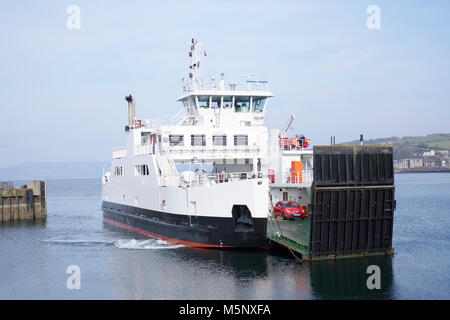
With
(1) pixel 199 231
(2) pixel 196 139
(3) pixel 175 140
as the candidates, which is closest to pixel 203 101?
(2) pixel 196 139

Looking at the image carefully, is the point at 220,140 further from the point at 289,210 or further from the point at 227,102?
the point at 289,210

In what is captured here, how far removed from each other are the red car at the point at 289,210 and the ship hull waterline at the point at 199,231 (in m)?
2.03

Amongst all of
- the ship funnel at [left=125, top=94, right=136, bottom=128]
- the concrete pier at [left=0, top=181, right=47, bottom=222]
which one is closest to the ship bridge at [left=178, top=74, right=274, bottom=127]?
the ship funnel at [left=125, top=94, right=136, bottom=128]

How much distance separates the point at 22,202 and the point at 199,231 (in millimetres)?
26052

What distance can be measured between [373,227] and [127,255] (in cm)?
1170

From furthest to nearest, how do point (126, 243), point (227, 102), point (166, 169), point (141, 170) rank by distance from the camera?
point (141, 170) < point (227, 102) < point (126, 243) < point (166, 169)

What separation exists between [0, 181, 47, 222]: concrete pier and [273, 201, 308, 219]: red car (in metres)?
27.5

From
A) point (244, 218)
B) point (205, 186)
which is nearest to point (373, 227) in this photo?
point (244, 218)

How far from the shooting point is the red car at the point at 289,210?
80.4 feet

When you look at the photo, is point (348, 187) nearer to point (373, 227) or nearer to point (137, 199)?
point (373, 227)

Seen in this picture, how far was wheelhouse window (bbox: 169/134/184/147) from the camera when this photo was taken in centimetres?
2841

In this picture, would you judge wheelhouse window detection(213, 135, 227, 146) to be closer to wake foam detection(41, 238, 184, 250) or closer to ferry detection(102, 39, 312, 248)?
ferry detection(102, 39, 312, 248)

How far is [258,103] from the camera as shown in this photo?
99.5 feet
